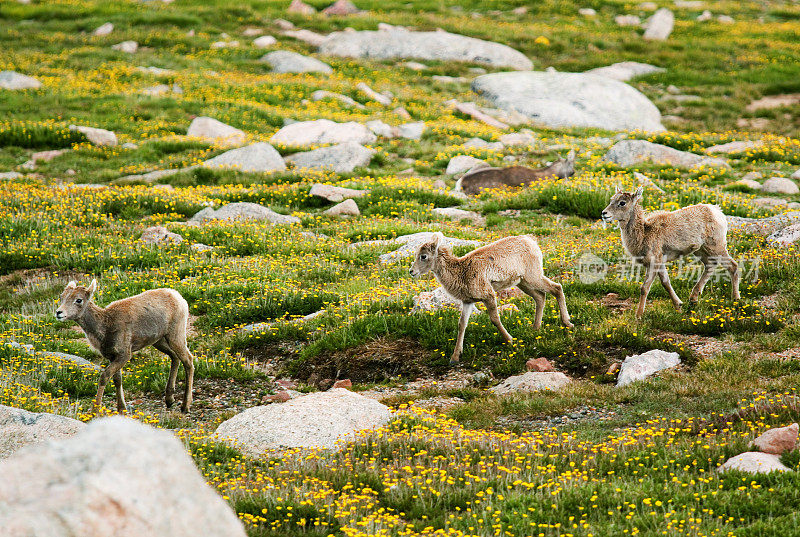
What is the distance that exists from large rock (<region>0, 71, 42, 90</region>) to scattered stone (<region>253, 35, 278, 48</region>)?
1379 cm

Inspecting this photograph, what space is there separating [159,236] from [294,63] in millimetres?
24939

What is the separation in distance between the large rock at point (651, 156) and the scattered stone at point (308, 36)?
26.6 metres

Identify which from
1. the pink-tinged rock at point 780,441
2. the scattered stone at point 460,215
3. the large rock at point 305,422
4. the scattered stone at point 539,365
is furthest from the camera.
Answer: the scattered stone at point 460,215

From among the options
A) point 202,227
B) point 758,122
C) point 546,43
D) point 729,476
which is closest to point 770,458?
point 729,476

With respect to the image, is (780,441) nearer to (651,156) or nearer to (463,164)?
(651,156)

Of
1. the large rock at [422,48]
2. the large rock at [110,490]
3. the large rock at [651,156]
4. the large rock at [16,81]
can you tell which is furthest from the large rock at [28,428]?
the large rock at [422,48]

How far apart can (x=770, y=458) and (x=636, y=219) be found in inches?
243

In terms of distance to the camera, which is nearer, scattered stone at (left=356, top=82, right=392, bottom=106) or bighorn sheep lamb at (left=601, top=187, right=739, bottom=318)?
bighorn sheep lamb at (left=601, top=187, right=739, bottom=318)

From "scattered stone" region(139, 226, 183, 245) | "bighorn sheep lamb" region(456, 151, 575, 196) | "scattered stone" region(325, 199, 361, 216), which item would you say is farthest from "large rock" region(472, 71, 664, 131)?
"scattered stone" region(139, 226, 183, 245)

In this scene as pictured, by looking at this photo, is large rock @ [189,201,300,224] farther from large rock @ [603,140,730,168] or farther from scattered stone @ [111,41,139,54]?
scattered stone @ [111,41,139,54]

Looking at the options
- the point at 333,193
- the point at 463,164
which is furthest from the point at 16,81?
the point at 463,164

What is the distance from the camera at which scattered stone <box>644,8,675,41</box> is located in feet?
168

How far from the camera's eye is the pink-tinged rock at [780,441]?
25.7 feet

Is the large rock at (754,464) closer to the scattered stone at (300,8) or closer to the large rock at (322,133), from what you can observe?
the large rock at (322,133)
